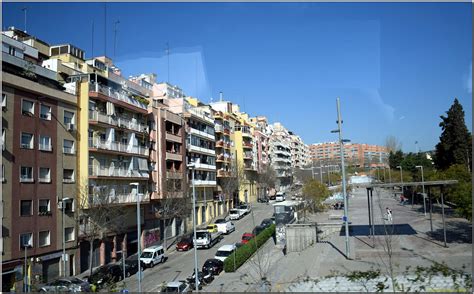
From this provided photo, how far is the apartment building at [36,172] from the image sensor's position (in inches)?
813

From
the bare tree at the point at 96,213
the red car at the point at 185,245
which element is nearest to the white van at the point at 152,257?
the bare tree at the point at 96,213

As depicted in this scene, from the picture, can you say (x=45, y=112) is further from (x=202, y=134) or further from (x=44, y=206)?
(x=202, y=134)


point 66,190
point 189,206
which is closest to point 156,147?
point 189,206

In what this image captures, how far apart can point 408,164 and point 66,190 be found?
58.7 meters

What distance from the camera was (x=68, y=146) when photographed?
25594 mm

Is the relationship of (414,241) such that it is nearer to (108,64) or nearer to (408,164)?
(108,64)

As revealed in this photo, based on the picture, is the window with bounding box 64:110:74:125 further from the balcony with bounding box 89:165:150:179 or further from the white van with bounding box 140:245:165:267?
the white van with bounding box 140:245:165:267

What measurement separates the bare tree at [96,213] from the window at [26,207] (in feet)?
11.5

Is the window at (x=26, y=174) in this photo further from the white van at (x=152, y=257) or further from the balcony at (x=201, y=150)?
the balcony at (x=201, y=150)

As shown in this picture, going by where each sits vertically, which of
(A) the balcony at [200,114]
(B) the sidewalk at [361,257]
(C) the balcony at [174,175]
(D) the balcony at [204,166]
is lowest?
(B) the sidewalk at [361,257]

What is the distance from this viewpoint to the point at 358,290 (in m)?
8.48

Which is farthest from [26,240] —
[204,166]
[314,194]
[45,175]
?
[314,194]

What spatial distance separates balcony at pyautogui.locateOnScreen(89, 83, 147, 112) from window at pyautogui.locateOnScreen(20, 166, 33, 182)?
7359 millimetres

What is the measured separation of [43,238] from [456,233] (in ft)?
74.9
